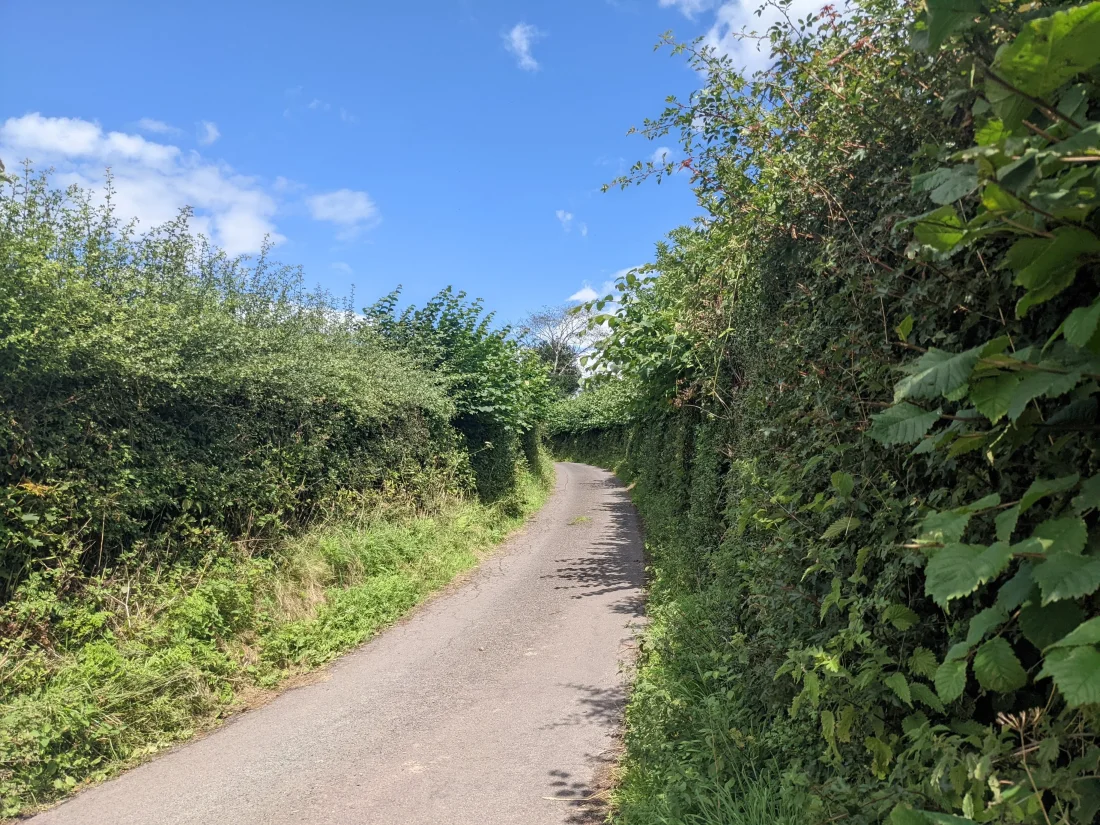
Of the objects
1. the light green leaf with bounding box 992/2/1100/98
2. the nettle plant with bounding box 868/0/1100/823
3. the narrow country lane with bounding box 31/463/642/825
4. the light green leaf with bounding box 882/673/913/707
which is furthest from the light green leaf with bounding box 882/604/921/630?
the narrow country lane with bounding box 31/463/642/825

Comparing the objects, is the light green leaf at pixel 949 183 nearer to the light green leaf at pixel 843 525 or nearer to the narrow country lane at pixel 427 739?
the light green leaf at pixel 843 525

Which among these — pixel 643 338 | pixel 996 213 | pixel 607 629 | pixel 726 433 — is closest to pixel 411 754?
pixel 607 629

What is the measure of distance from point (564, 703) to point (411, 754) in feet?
4.82

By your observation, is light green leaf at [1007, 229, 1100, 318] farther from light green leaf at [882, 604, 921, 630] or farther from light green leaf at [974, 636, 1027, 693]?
light green leaf at [882, 604, 921, 630]

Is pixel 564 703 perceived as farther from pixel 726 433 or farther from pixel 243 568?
pixel 243 568

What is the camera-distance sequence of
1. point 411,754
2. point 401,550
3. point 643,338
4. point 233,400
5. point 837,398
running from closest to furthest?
point 837,398 → point 411,754 → point 233,400 → point 643,338 → point 401,550

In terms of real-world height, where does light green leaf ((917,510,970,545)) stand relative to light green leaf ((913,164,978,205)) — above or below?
below

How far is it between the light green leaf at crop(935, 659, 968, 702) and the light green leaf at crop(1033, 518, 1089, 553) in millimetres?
429

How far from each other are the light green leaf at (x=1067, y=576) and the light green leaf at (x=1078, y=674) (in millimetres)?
108

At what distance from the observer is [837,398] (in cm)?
305

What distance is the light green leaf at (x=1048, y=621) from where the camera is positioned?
1462mm

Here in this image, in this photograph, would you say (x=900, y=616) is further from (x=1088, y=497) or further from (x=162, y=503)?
(x=162, y=503)

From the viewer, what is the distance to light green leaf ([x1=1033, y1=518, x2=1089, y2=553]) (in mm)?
1379

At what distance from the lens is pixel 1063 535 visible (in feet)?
4.65
